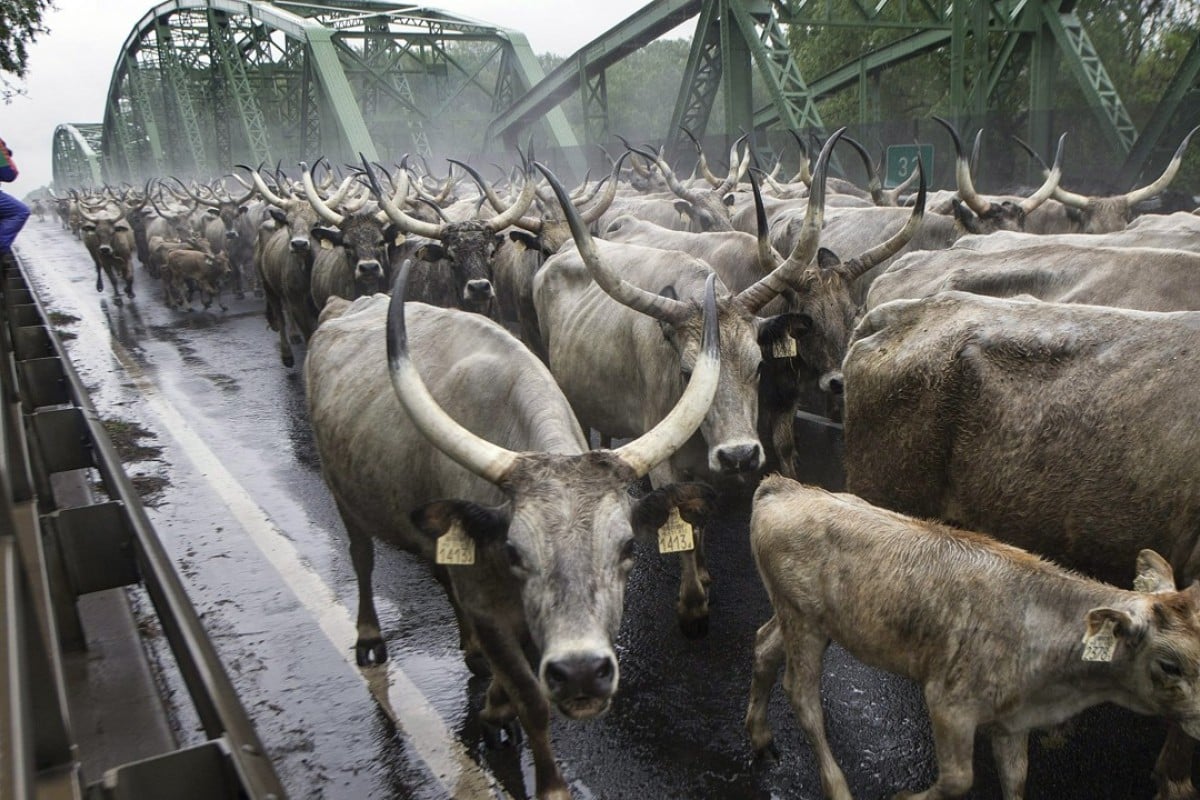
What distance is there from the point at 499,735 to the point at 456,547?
1419mm

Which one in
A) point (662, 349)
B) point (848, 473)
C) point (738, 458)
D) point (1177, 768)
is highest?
point (662, 349)

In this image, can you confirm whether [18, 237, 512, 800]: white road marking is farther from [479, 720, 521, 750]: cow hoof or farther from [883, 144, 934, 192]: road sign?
[883, 144, 934, 192]: road sign

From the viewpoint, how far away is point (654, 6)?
24844 millimetres

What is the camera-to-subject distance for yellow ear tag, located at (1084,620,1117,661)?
3.04m

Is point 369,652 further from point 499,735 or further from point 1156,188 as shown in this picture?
point 1156,188

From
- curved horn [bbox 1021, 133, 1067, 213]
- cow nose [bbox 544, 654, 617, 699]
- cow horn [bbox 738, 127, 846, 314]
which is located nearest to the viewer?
cow nose [bbox 544, 654, 617, 699]

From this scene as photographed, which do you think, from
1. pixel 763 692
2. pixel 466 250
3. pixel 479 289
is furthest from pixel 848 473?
pixel 466 250

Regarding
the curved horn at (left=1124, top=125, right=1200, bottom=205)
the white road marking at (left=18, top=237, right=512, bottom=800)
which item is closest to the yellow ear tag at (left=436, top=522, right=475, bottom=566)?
the white road marking at (left=18, top=237, right=512, bottom=800)

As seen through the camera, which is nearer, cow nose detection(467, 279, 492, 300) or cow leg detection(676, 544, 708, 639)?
cow leg detection(676, 544, 708, 639)

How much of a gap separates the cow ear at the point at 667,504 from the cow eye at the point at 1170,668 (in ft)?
5.16

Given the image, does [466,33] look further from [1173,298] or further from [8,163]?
[1173,298]

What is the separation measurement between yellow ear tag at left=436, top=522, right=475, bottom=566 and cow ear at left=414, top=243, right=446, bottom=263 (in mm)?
6361

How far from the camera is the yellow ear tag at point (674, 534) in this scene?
11.6ft

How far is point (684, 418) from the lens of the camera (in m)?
3.52
